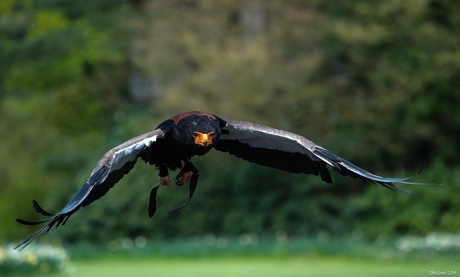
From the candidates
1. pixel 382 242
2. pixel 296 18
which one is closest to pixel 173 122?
pixel 382 242

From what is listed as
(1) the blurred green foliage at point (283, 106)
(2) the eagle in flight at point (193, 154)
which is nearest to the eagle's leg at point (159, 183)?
(2) the eagle in flight at point (193, 154)

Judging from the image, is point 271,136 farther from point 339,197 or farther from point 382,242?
point 339,197

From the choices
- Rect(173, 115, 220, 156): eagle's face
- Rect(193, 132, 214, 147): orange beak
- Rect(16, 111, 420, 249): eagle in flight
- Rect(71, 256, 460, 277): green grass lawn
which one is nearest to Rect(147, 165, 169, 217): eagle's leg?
Rect(16, 111, 420, 249): eagle in flight

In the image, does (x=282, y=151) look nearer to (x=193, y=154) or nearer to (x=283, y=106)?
(x=193, y=154)

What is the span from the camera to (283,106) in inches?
776

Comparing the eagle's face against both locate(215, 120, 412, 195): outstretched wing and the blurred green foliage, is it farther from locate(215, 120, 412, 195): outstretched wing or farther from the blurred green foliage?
the blurred green foliage

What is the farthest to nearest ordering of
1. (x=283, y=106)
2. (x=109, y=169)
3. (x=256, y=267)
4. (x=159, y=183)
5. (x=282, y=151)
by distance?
(x=283, y=106), (x=256, y=267), (x=282, y=151), (x=159, y=183), (x=109, y=169)

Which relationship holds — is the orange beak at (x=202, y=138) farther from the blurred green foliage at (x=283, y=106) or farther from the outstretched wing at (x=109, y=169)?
the blurred green foliage at (x=283, y=106)

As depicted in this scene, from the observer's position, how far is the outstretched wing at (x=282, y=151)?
6.56 meters

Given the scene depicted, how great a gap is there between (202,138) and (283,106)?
539 inches

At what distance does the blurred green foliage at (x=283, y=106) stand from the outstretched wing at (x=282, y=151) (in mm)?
11385

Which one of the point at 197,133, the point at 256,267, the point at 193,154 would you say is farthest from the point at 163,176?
the point at 256,267

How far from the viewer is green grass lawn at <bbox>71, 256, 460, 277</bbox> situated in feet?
47.2

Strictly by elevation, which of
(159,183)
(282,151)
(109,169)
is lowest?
(109,169)
